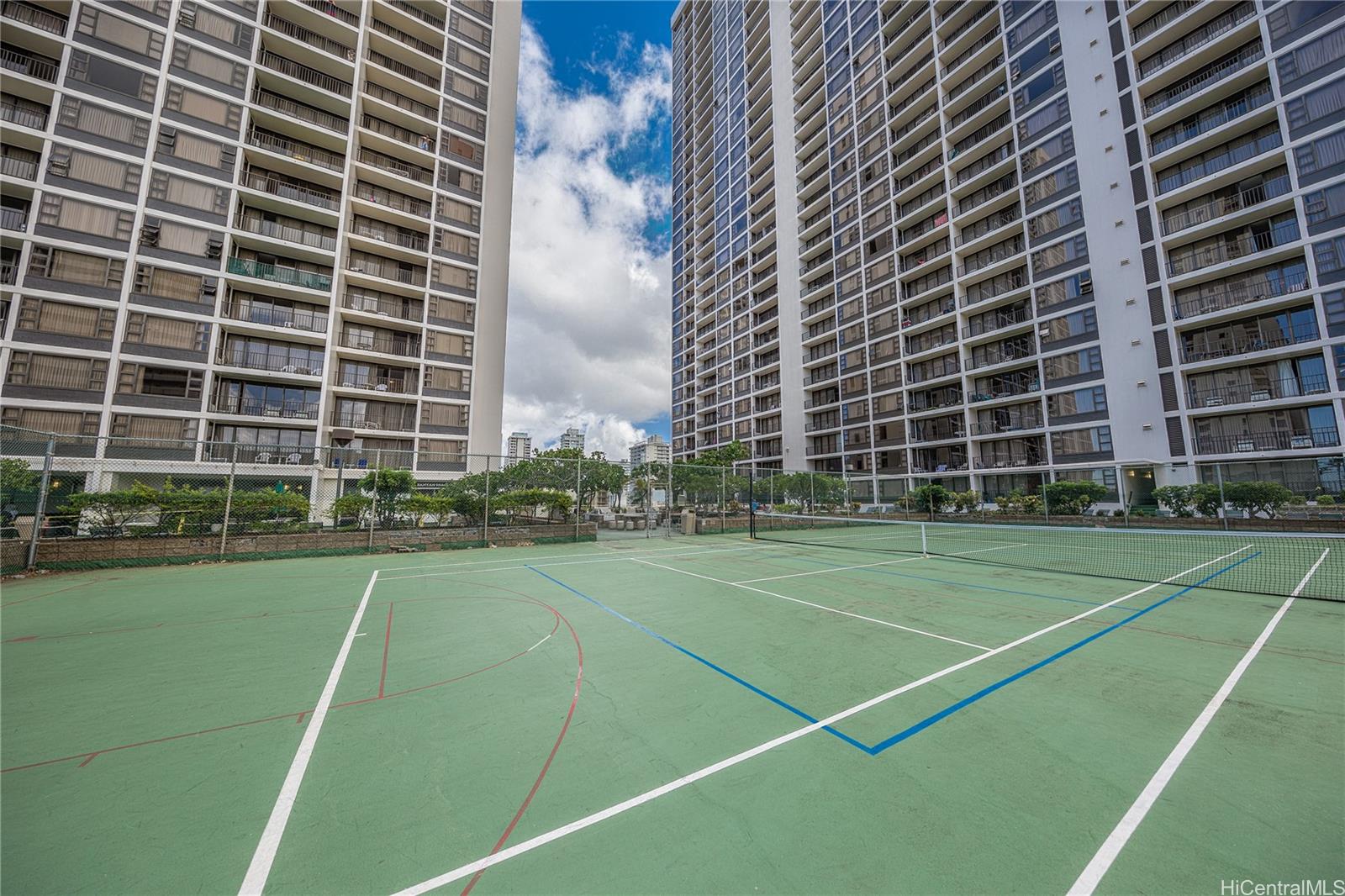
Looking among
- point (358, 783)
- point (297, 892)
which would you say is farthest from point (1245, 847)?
point (358, 783)

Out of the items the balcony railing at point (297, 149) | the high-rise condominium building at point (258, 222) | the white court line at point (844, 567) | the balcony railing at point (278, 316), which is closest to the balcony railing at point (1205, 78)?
the white court line at point (844, 567)

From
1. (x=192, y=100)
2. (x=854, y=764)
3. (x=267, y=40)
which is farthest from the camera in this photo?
(x=267, y=40)

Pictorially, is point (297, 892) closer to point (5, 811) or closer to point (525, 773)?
point (525, 773)

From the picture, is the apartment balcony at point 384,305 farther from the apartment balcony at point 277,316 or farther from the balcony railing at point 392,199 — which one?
the balcony railing at point 392,199

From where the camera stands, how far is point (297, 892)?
2068 millimetres

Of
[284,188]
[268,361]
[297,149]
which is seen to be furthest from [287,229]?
[268,361]

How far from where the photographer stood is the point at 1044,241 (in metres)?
30.9

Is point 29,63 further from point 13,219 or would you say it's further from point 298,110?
point 298,110

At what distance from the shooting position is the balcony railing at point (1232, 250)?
2336 cm

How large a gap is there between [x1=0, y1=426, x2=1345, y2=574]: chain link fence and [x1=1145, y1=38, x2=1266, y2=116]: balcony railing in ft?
68.0

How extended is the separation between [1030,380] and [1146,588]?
93.7 feet

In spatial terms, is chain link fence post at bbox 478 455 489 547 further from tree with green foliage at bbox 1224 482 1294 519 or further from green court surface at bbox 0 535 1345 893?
tree with green foliage at bbox 1224 482 1294 519

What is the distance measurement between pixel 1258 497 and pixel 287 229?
1946 inches

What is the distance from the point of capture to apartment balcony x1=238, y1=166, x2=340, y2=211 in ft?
87.8
